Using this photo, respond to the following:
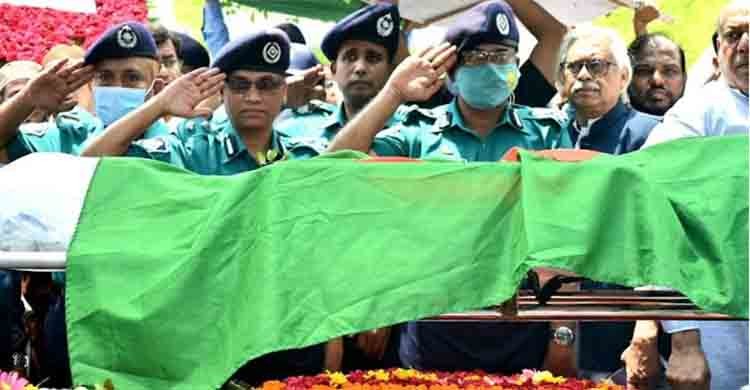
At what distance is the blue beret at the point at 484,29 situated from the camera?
289 inches

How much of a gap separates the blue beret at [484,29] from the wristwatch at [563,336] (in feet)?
3.99

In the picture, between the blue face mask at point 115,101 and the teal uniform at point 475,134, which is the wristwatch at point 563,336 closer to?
the teal uniform at point 475,134

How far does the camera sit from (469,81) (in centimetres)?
738

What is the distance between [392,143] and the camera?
712 cm

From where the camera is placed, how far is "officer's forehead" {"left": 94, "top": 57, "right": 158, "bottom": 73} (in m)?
7.92

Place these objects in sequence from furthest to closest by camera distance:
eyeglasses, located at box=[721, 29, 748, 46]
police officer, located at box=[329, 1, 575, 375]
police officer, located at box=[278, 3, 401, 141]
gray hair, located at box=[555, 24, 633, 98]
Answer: police officer, located at box=[278, 3, 401, 141] → gray hair, located at box=[555, 24, 633, 98] → police officer, located at box=[329, 1, 575, 375] → eyeglasses, located at box=[721, 29, 748, 46]

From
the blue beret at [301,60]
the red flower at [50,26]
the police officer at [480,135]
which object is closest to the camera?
the police officer at [480,135]

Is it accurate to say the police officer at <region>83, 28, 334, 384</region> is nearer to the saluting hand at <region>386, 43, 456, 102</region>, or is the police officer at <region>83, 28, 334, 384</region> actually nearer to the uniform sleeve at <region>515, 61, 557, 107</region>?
the saluting hand at <region>386, 43, 456, 102</region>

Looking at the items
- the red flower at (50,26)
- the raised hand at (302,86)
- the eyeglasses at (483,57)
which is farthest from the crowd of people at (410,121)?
the red flower at (50,26)

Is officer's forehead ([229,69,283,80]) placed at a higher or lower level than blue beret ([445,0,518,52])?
lower

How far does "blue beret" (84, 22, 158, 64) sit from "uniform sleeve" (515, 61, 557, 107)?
170 centimetres

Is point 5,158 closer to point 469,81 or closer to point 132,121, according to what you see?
point 132,121

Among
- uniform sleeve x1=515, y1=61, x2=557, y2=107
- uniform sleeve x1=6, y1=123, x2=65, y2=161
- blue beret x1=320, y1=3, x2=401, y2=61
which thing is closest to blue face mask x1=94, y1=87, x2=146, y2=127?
uniform sleeve x1=6, y1=123, x2=65, y2=161

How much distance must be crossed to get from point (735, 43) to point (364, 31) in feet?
5.77
